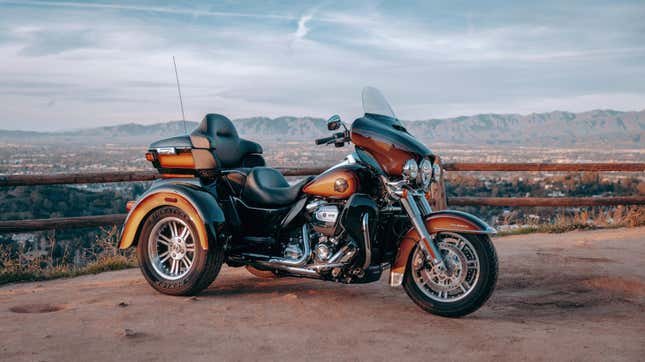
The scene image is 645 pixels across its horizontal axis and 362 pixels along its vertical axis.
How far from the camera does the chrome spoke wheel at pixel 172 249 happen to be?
614 centimetres

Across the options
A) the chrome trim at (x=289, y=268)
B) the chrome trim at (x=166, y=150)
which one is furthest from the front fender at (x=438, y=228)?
the chrome trim at (x=166, y=150)

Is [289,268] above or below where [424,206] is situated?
below

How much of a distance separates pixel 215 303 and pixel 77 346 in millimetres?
1479

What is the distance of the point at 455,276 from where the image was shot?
5234 mm

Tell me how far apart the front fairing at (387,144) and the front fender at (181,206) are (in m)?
1.45

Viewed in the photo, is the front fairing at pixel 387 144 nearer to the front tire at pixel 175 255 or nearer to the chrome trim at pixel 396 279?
the chrome trim at pixel 396 279

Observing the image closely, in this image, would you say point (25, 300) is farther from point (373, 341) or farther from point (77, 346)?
point (373, 341)

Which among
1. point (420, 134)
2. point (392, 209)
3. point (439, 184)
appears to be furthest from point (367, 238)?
point (420, 134)

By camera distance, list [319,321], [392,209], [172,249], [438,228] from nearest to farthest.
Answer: [319,321], [438,228], [392,209], [172,249]

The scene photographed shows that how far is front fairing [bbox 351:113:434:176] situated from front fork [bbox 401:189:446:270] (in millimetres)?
222

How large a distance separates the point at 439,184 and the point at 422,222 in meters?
4.66

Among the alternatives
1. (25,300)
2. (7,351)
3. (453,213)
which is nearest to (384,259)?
(453,213)

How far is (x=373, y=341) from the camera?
4570 millimetres

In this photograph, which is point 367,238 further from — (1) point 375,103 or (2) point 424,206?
(1) point 375,103
